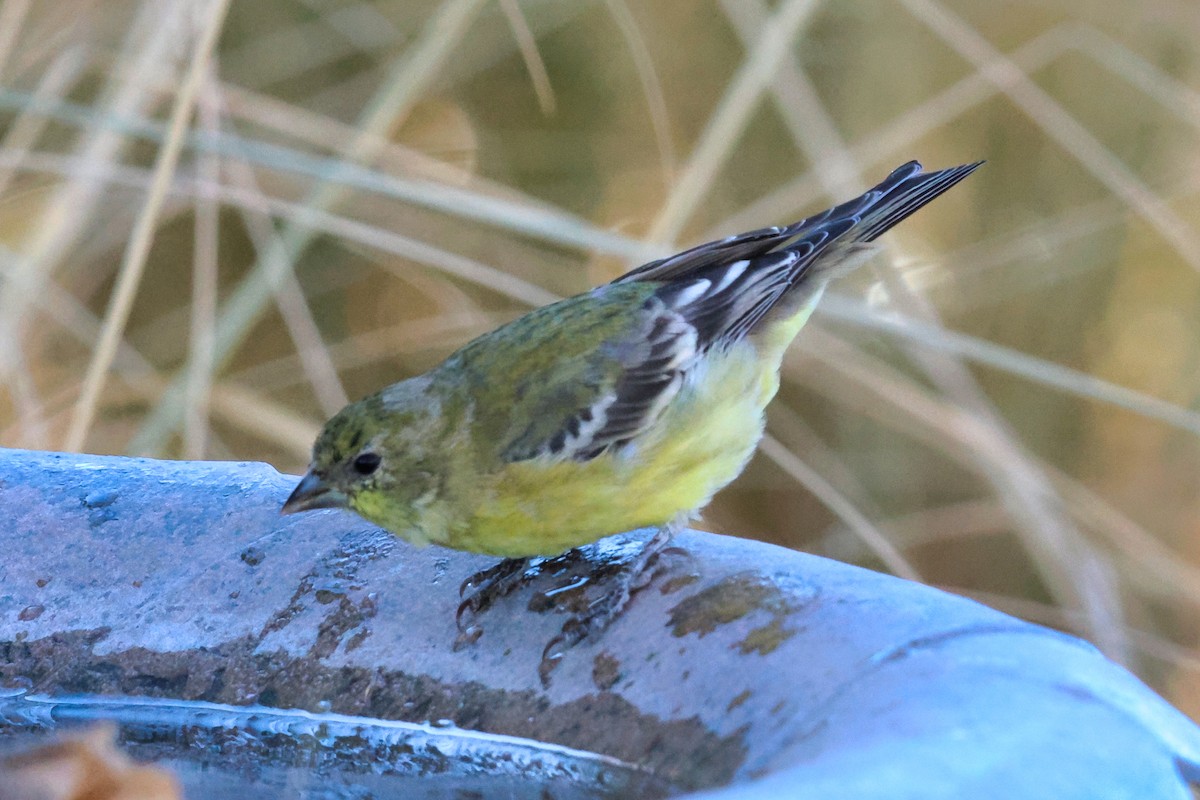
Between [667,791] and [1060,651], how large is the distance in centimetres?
44

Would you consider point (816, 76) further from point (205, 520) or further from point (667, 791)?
point (667, 791)

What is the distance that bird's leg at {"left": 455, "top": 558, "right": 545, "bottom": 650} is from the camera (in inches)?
70.6

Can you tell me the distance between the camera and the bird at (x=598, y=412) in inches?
81.2

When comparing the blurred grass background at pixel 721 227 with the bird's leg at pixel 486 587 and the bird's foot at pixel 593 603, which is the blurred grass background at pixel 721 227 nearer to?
the bird's leg at pixel 486 587

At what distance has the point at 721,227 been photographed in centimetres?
370

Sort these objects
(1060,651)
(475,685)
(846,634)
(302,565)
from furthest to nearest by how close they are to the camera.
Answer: (302,565) → (475,685) → (846,634) → (1060,651)

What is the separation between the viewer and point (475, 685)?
1741 millimetres

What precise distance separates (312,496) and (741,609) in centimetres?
73

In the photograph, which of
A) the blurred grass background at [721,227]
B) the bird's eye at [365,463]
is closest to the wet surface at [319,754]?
the bird's eye at [365,463]

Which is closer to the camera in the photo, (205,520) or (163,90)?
(205,520)

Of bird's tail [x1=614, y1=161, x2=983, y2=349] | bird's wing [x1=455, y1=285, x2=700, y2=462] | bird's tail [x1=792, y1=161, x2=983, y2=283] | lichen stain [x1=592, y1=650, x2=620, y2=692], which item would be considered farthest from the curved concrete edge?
bird's tail [x1=792, y1=161, x2=983, y2=283]

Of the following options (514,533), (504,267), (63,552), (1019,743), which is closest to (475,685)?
(514,533)

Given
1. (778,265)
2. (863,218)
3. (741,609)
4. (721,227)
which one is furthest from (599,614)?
(721,227)

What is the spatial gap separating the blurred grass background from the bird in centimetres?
53
